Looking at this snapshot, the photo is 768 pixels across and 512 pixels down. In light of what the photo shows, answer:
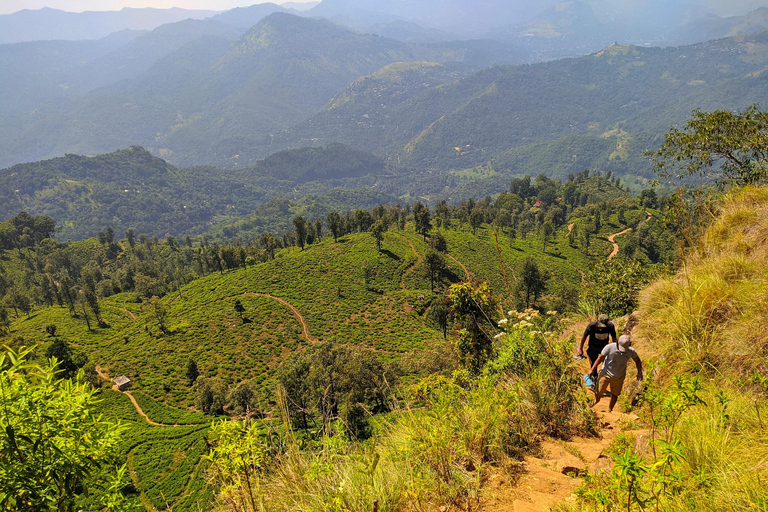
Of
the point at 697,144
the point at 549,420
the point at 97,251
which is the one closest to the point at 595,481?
the point at 549,420

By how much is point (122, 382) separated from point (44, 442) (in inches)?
2522

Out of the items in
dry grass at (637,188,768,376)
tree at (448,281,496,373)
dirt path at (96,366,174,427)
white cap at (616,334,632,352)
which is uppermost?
dry grass at (637,188,768,376)

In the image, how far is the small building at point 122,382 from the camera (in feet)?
171

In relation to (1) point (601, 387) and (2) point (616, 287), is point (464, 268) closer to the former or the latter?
(2) point (616, 287)

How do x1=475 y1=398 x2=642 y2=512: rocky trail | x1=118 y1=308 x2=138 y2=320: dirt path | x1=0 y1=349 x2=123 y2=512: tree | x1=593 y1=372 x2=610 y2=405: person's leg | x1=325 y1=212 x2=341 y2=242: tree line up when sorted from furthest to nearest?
x1=325 y1=212 x2=341 y2=242: tree
x1=118 y1=308 x2=138 y2=320: dirt path
x1=593 y1=372 x2=610 y2=405: person's leg
x1=475 y1=398 x2=642 y2=512: rocky trail
x1=0 y1=349 x2=123 y2=512: tree

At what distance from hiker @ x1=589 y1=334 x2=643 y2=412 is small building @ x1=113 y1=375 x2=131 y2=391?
65.3m

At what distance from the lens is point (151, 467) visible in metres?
34.5

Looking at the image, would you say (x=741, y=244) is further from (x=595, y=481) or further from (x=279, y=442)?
(x=279, y=442)

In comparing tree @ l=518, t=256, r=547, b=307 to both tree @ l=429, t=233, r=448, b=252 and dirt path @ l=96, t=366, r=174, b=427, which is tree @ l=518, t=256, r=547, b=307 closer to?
tree @ l=429, t=233, r=448, b=252

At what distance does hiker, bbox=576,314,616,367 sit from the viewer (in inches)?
313

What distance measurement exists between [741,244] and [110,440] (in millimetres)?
12749

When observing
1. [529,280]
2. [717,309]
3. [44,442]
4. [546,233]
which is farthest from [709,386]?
[546,233]

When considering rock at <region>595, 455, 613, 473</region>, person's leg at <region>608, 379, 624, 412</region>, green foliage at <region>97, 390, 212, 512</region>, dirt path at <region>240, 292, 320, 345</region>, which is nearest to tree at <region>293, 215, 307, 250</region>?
dirt path at <region>240, 292, 320, 345</region>

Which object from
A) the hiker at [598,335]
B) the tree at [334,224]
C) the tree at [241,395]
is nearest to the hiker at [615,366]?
the hiker at [598,335]
